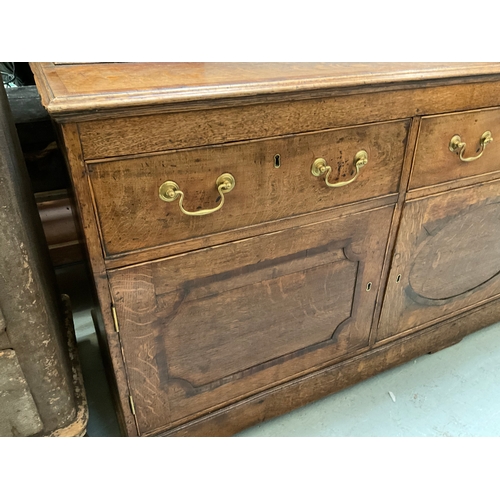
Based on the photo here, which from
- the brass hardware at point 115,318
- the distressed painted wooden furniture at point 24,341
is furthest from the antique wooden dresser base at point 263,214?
the distressed painted wooden furniture at point 24,341

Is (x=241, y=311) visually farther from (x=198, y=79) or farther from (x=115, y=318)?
(x=198, y=79)

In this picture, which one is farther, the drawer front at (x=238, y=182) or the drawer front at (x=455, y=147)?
the drawer front at (x=455, y=147)

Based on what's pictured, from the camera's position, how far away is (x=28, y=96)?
1357 millimetres

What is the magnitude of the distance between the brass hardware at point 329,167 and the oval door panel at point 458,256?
34 centimetres

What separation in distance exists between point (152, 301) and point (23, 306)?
0.72ft

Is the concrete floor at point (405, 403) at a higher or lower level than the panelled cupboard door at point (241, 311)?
lower

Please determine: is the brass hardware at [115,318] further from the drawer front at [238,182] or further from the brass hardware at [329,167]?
the brass hardware at [329,167]

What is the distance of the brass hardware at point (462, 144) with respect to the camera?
2.99 feet

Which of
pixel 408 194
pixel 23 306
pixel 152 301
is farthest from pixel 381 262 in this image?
pixel 23 306

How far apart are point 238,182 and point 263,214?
0.28 feet

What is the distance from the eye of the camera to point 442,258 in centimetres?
112

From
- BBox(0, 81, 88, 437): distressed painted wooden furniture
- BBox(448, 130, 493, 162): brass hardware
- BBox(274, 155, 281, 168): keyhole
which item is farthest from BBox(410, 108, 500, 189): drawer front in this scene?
BBox(0, 81, 88, 437): distressed painted wooden furniture

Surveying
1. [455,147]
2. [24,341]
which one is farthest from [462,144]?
[24,341]
